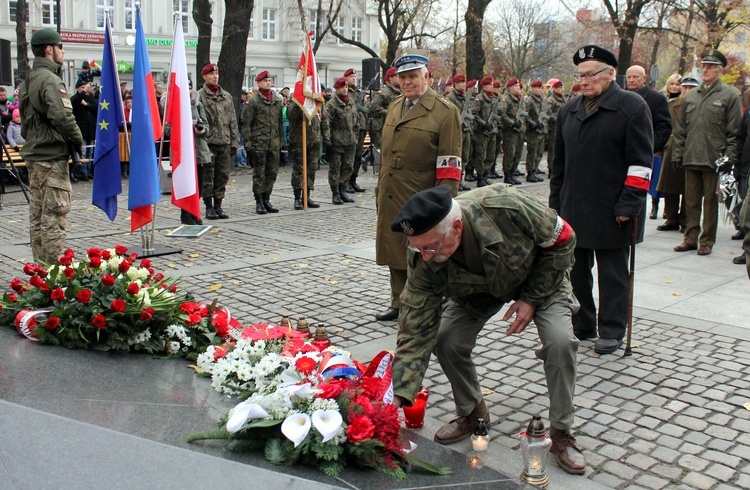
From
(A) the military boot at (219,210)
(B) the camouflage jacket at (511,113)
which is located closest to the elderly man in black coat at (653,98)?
(A) the military boot at (219,210)

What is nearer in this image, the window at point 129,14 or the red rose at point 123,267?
the red rose at point 123,267

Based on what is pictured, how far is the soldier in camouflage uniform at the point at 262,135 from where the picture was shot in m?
11.9

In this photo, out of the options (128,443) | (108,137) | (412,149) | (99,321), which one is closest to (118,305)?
(99,321)

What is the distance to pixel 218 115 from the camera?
11406 millimetres

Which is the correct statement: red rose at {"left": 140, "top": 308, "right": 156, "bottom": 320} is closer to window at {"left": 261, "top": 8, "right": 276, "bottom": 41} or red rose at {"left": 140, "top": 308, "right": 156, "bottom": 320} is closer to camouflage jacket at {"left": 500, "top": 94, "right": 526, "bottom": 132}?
camouflage jacket at {"left": 500, "top": 94, "right": 526, "bottom": 132}

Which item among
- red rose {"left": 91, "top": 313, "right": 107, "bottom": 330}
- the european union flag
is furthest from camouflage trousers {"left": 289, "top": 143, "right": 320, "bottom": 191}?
red rose {"left": 91, "top": 313, "right": 107, "bottom": 330}

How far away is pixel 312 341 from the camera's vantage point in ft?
15.5

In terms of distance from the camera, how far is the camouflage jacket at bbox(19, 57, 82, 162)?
700 centimetres

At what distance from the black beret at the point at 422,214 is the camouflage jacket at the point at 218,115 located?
28.3 feet

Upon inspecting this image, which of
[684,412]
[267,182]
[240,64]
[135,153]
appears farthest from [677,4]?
[684,412]

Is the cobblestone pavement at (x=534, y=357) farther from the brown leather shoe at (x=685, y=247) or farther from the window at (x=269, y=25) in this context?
the window at (x=269, y=25)

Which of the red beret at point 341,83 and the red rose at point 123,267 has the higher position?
the red beret at point 341,83

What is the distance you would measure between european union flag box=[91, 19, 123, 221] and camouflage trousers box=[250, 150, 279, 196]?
12.8 feet

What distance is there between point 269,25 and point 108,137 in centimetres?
4997
